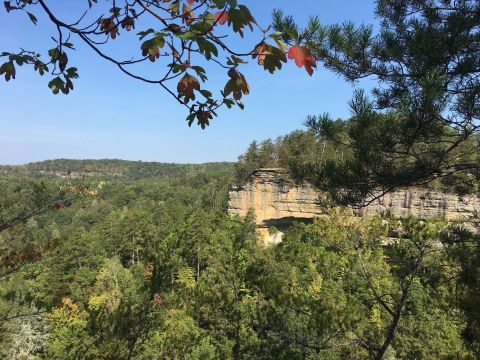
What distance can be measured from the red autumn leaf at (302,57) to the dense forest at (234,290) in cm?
336

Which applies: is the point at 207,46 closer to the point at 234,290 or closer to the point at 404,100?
the point at 404,100

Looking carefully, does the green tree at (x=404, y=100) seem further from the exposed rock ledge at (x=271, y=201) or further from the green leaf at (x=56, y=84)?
the exposed rock ledge at (x=271, y=201)

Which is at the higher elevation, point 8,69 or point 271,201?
point 8,69

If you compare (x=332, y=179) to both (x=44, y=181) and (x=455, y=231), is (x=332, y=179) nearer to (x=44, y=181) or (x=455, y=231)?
(x=455, y=231)

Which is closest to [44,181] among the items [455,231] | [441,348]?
[455,231]

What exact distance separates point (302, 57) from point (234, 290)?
45.6ft

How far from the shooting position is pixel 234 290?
553 inches

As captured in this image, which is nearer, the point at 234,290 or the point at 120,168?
the point at 234,290

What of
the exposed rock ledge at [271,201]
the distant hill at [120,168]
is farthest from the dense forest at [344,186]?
the distant hill at [120,168]

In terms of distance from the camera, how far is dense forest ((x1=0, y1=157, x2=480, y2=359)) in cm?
491

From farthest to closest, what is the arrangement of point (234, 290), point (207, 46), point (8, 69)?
point (234, 290), point (8, 69), point (207, 46)

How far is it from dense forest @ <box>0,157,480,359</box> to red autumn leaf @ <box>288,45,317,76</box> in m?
3.36

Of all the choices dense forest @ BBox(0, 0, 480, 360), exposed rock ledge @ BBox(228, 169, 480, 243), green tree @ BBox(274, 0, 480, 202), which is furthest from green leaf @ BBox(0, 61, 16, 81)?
exposed rock ledge @ BBox(228, 169, 480, 243)

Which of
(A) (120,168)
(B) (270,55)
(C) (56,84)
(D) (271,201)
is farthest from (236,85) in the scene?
(A) (120,168)
